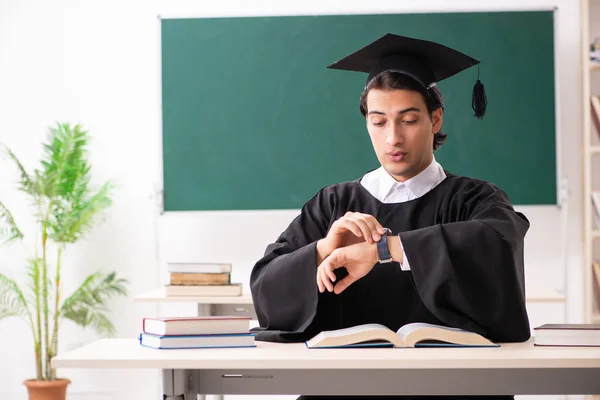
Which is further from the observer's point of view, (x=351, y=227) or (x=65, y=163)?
(x=65, y=163)

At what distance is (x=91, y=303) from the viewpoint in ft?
16.8

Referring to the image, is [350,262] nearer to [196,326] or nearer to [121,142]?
[196,326]

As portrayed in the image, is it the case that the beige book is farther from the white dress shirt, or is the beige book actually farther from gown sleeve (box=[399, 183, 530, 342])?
gown sleeve (box=[399, 183, 530, 342])

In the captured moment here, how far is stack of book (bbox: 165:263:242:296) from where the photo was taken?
421cm

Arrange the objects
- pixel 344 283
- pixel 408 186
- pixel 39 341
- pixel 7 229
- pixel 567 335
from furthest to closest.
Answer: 1. pixel 7 229
2. pixel 39 341
3. pixel 408 186
4. pixel 344 283
5. pixel 567 335

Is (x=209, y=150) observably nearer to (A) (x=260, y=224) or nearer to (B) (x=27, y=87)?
(A) (x=260, y=224)

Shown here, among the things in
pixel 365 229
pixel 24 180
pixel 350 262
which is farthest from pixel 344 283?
pixel 24 180

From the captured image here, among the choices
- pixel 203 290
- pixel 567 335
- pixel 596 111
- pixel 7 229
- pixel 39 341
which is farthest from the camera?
pixel 7 229

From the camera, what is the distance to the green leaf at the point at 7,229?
5.07m

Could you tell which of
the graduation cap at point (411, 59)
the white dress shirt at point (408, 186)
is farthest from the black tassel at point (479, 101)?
the white dress shirt at point (408, 186)

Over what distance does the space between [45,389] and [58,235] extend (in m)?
0.92

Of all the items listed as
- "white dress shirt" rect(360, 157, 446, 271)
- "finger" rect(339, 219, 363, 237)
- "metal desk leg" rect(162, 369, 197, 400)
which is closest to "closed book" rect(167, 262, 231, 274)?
"white dress shirt" rect(360, 157, 446, 271)

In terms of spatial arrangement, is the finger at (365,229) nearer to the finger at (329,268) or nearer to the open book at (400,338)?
the finger at (329,268)

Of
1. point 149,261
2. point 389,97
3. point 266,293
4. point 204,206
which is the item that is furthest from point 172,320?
point 149,261
